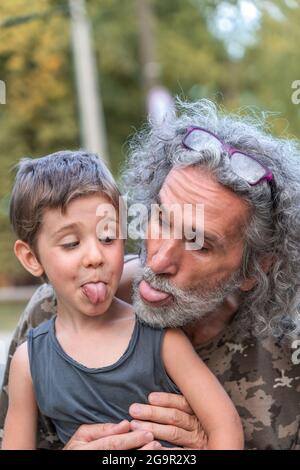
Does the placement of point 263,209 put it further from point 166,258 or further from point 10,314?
point 10,314

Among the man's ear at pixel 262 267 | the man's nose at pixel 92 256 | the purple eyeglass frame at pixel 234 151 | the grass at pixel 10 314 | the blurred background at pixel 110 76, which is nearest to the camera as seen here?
the man's nose at pixel 92 256

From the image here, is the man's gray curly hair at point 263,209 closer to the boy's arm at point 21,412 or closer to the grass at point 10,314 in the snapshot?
the boy's arm at point 21,412

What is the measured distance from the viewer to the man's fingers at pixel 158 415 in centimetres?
212

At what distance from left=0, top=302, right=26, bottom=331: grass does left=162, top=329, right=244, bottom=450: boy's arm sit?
290 inches

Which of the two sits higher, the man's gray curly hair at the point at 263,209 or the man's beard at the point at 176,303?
the man's gray curly hair at the point at 263,209

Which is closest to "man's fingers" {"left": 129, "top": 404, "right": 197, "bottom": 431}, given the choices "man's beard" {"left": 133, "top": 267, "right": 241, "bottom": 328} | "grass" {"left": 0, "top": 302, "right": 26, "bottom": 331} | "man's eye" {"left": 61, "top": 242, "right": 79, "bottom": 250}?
"man's beard" {"left": 133, "top": 267, "right": 241, "bottom": 328}

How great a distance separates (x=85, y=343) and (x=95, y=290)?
20cm

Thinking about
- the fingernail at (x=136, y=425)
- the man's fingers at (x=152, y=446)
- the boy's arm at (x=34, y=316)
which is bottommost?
the man's fingers at (x=152, y=446)

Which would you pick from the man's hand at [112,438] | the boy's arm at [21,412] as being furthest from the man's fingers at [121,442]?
the boy's arm at [21,412]

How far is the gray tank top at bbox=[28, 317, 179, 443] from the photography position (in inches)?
83.1

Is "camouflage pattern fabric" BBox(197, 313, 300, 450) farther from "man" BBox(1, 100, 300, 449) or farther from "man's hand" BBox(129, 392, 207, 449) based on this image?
"man's hand" BBox(129, 392, 207, 449)

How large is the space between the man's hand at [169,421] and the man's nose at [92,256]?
0.43 m

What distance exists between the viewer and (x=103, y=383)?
2.11m

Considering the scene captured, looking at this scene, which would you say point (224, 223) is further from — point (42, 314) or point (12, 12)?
point (12, 12)
